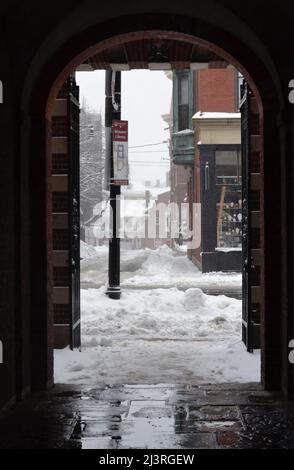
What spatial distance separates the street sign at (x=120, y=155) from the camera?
15.3 m

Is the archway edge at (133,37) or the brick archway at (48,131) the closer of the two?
the brick archway at (48,131)

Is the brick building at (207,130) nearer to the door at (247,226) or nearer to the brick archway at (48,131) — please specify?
the door at (247,226)

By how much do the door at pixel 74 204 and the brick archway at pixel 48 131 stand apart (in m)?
1.98

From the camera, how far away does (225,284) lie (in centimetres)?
1991

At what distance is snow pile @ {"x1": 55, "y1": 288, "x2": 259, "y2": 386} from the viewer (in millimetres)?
7633

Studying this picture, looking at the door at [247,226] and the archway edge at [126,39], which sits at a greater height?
the archway edge at [126,39]

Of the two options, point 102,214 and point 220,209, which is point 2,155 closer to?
point 220,209

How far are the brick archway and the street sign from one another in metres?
8.21

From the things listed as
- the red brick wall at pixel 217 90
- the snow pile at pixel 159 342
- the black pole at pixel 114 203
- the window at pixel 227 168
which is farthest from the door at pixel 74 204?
the red brick wall at pixel 217 90

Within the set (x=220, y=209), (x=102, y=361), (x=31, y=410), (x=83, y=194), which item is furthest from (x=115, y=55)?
(x=83, y=194)

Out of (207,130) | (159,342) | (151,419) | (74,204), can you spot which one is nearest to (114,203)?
(159,342)

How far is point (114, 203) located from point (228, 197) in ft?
31.5

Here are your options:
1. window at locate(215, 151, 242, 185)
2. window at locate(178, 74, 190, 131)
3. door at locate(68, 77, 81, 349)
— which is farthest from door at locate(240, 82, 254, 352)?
window at locate(178, 74, 190, 131)

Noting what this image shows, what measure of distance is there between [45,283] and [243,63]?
3.46 metres
